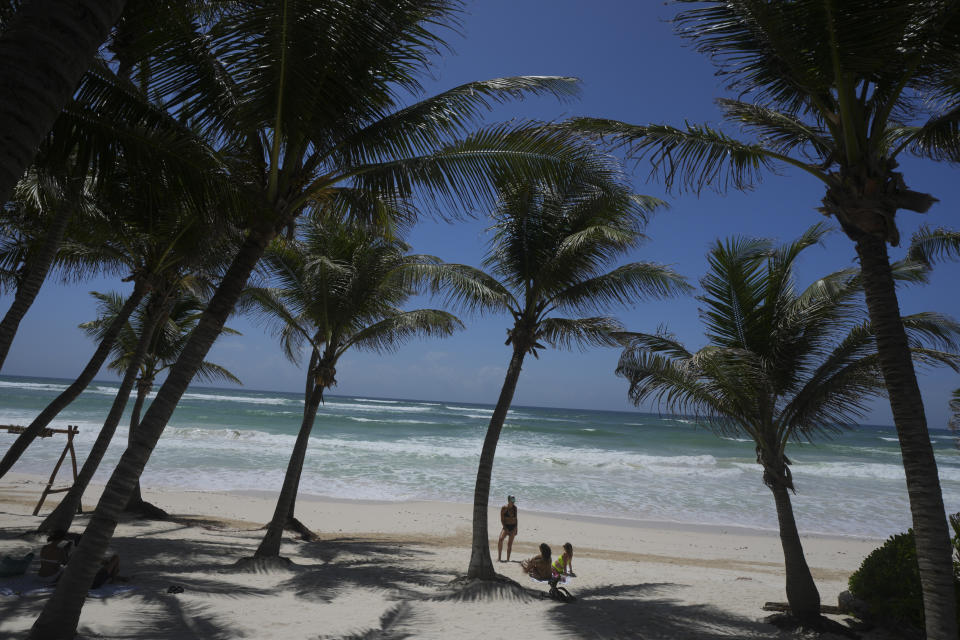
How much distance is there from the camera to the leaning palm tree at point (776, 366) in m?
6.08

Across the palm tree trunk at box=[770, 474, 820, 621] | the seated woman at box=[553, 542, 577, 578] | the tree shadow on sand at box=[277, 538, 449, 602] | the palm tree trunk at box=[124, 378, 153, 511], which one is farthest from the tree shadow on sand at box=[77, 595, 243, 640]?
the palm tree trunk at box=[124, 378, 153, 511]

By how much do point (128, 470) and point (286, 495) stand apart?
184 inches

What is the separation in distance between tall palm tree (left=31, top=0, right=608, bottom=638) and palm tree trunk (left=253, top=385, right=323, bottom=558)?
4134 mm

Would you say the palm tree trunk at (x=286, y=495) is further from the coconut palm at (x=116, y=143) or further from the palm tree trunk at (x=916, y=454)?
the palm tree trunk at (x=916, y=454)

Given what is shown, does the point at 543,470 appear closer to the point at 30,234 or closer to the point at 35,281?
the point at 30,234

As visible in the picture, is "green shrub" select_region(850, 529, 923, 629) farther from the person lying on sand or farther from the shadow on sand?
the person lying on sand

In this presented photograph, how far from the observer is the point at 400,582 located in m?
7.88

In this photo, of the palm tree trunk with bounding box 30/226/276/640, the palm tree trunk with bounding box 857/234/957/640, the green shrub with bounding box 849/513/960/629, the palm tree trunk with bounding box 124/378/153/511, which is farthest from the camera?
the palm tree trunk with bounding box 124/378/153/511

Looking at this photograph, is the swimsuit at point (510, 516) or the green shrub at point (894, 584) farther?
the swimsuit at point (510, 516)

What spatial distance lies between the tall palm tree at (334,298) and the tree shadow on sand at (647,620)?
14.7ft

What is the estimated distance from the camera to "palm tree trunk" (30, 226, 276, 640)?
4086mm

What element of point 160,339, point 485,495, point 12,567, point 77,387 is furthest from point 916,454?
point 160,339

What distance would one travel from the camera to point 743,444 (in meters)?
38.4

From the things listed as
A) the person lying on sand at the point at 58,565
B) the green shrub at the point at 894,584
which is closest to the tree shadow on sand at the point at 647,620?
the green shrub at the point at 894,584
